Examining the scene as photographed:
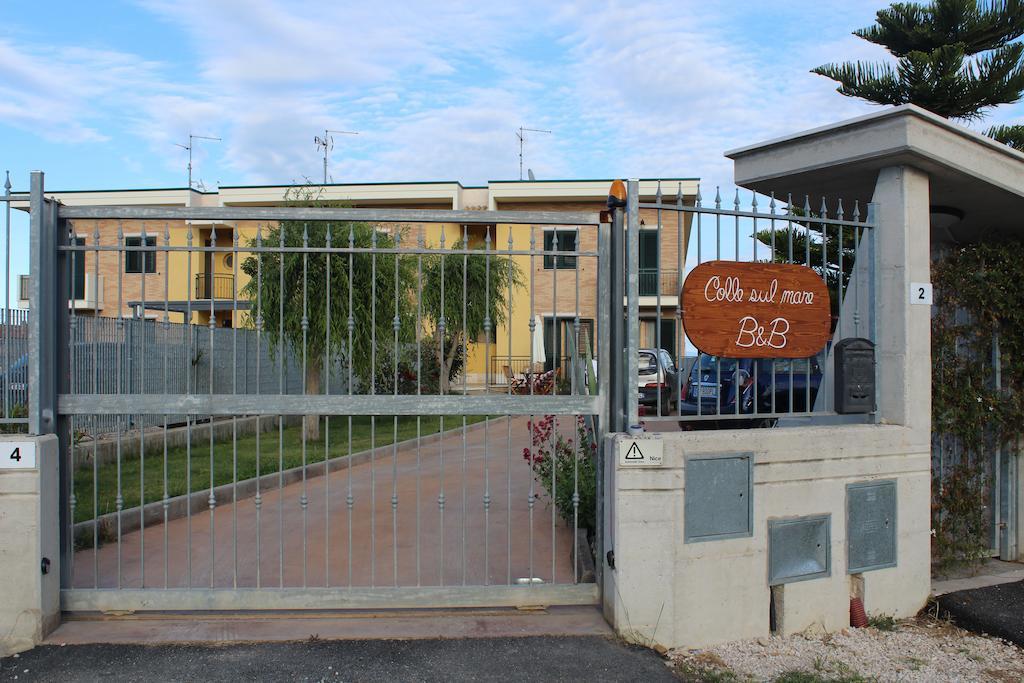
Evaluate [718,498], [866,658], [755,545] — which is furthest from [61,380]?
[866,658]

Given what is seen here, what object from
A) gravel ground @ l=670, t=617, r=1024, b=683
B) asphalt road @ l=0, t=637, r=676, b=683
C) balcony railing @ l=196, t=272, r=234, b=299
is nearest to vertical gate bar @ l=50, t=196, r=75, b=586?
asphalt road @ l=0, t=637, r=676, b=683

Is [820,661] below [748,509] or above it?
below

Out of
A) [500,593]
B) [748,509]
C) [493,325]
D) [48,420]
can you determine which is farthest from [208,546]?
[748,509]

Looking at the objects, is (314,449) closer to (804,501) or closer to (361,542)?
(361,542)

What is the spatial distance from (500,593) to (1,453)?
119 inches

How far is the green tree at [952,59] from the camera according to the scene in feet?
52.2

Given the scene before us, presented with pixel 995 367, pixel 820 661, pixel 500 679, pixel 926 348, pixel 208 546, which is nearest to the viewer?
pixel 500 679

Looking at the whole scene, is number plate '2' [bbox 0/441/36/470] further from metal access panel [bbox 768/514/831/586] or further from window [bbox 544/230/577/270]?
metal access panel [bbox 768/514/831/586]

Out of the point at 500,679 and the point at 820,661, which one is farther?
the point at 820,661

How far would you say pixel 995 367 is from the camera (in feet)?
21.4

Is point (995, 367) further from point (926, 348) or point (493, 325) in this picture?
point (493, 325)

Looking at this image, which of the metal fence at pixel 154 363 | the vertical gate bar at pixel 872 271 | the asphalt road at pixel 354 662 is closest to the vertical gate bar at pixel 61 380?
the asphalt road at pixel 354 662

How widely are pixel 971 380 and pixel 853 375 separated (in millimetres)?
1635

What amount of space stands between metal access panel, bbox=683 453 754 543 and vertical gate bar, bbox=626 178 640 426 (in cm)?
49
